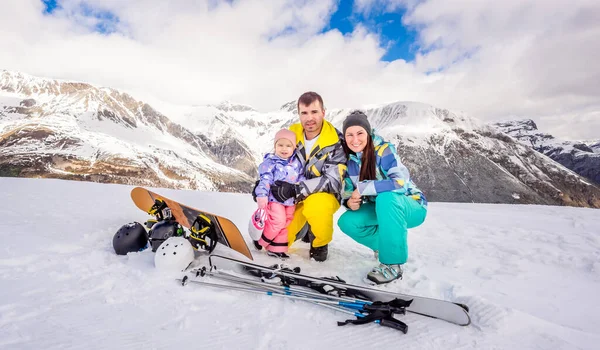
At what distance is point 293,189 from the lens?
381 cm

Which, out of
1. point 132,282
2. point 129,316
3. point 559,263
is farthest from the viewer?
point 559,263

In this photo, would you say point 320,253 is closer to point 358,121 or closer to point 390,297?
point 390,297

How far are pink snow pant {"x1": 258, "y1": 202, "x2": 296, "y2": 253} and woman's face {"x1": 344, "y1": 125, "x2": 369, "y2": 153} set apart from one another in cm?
113

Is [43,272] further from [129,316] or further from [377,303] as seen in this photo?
[377,303]

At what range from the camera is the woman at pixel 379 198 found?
319 cm

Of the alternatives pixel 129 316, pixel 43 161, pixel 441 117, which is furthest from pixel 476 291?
pixel 441 117

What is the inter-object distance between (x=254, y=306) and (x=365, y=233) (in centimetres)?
177

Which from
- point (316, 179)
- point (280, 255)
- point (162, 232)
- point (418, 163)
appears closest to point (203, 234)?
point (162, 232)

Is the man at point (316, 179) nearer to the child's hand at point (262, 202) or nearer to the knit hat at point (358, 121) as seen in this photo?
the child's hand at point (262, 202)

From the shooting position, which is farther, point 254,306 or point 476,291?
point 476,291

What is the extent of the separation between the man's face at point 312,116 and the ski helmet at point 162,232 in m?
2.19

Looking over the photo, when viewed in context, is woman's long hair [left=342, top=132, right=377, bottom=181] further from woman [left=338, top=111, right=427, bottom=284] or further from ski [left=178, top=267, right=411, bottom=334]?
ski [left=178, top=267, right=411, bottom=334]

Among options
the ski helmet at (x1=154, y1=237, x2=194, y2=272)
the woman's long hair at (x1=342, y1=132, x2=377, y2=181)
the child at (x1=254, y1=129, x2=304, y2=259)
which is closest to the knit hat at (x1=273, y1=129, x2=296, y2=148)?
the child at (x1=254, y1=129, x2=304, y2=259)

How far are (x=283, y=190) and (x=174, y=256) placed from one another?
1444mm
